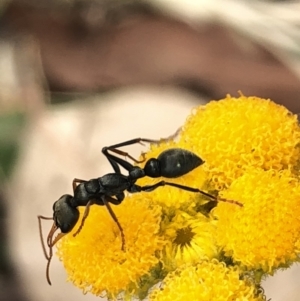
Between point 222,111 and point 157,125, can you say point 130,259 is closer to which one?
point 222,111

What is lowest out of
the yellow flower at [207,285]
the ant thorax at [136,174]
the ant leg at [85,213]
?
the yellow flower at [207,285]

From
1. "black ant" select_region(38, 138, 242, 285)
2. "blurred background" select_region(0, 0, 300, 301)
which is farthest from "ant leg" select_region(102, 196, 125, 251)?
"blurred background" select_region(0, 0, 300, 301)

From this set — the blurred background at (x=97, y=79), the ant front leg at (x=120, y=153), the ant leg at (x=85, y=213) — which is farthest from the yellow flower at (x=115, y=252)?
the blurred background at (x=97, y=79)

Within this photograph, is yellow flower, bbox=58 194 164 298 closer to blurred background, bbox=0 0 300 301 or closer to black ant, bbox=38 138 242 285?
black ant, bbox=38 138 242 285

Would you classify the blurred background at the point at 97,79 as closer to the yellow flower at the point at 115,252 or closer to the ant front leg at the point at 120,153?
the ant front leg at the point at 120,153

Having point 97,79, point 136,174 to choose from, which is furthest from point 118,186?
point 97,79

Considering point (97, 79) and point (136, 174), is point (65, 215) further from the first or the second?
point (97, 79)
